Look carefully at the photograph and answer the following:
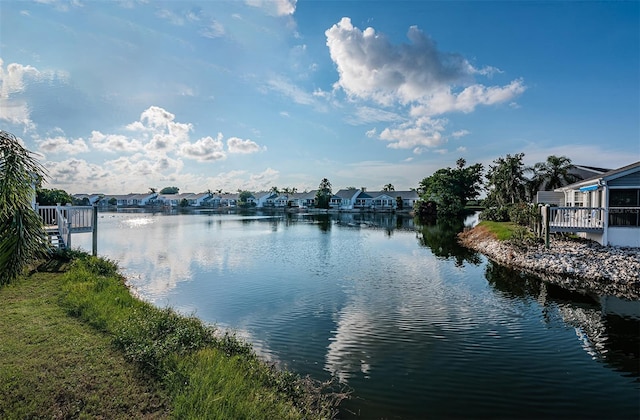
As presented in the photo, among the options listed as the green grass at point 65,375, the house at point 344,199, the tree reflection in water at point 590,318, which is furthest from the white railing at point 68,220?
the house at point 344,199

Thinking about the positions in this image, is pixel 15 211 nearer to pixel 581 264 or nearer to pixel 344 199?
pixel 581 264

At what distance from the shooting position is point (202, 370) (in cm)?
648

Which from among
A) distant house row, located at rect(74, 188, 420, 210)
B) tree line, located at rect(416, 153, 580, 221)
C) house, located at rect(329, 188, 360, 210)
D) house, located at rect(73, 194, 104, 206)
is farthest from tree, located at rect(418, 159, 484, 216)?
house, located at rect(73, 194, 104, 206)

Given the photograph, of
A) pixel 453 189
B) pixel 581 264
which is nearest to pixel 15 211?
pixel 581 264

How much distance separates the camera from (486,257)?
23328 mm

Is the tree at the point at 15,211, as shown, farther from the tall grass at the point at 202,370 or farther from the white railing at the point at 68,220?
the white railing at the point at 68,220

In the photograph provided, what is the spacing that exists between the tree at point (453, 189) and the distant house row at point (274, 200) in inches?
646

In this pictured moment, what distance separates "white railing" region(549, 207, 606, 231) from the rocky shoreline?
3.41 ft

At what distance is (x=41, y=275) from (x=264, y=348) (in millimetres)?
9461

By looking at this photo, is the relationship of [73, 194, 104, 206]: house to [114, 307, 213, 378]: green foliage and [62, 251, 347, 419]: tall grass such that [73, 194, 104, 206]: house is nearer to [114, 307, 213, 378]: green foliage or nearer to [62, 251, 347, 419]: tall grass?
[62, 251, 347, 419]: tall grass

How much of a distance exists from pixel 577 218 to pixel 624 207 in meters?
2.07

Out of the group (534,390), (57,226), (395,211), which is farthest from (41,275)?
(395,211)

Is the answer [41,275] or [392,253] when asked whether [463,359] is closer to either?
[41,275]

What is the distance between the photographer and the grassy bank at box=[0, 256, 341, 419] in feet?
17.9
